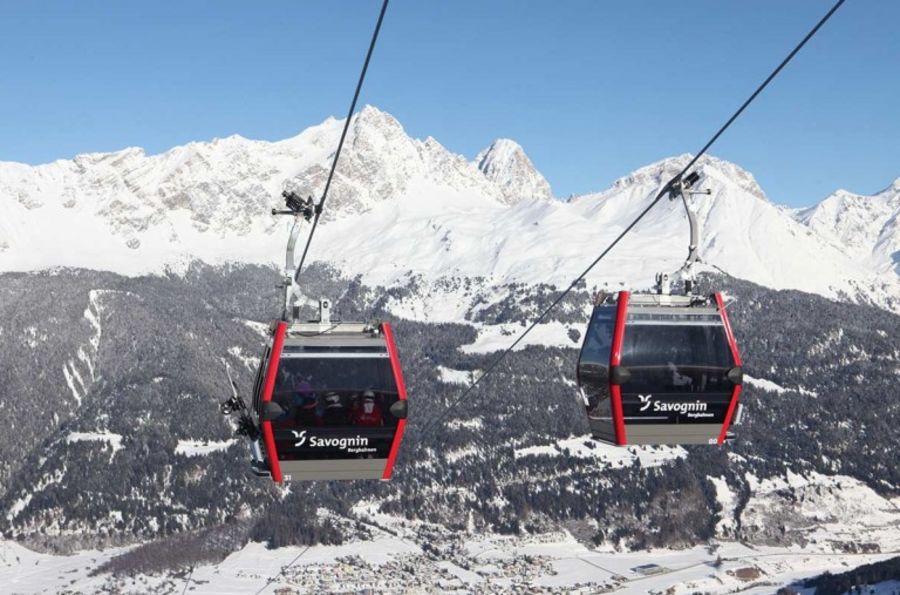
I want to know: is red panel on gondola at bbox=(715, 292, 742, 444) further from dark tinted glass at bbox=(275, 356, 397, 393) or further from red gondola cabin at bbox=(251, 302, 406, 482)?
dark tinted glass at bbox=(275, 356, 397, 393)

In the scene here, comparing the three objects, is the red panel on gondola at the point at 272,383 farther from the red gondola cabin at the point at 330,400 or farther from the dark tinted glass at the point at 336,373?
the dark tinted glass at the point at 336,373

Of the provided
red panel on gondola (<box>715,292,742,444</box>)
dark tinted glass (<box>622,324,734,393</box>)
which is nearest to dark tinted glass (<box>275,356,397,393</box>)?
dark tinted glass (<box>622,324,734,393</box>)

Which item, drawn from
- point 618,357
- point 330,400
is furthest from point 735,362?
point 330,400

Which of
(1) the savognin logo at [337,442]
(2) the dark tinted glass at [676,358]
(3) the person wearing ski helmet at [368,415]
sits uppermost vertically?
(2) the dark tinted glass at [676,358]

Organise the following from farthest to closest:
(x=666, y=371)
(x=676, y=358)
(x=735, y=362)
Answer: (x=735, y=362), (x=676, y=358), (x=666, y=371)

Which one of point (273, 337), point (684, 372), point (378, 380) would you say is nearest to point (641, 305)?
point (684, 372)

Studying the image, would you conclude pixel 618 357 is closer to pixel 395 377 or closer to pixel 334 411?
pixel 395 377

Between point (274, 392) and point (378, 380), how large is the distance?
2.84m

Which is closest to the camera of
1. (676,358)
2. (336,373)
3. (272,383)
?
(272,383)

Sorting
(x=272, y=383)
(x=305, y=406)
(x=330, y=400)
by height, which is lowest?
(x=305, y=406)

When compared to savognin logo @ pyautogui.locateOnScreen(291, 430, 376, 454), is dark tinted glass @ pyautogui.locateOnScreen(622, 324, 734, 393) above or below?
above

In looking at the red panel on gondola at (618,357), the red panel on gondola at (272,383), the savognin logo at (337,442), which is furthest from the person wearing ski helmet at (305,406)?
the red panel on gondola at (618,357)

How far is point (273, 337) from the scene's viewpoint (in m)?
32.0

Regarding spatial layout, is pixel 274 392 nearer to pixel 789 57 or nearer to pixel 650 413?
pixel 650 413
